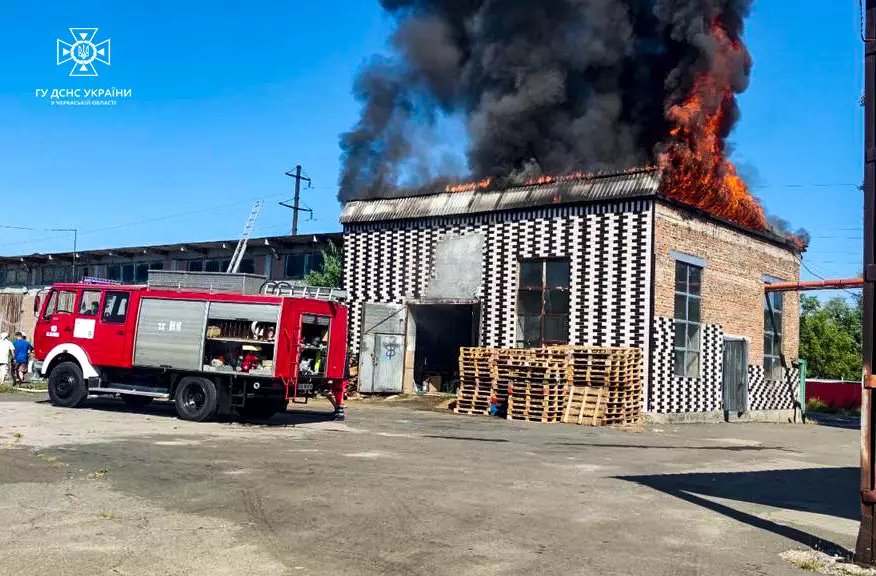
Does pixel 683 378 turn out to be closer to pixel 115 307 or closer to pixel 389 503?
pixel 115 307

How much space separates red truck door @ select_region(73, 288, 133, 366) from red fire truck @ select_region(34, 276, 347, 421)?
21 mm

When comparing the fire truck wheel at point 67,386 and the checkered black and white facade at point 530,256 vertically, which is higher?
the checkered black and white facade at point 530,256

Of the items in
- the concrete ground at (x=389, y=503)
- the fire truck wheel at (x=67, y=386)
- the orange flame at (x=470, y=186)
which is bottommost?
the concrete ground at (x=389, y=503)

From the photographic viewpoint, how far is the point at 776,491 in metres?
10.7

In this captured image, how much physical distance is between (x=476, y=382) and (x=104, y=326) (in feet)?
31.4

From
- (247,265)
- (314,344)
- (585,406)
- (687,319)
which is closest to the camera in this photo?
(314,344)

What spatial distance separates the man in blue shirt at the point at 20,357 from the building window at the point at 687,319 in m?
19.7

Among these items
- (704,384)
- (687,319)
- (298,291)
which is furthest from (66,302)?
(704,384)

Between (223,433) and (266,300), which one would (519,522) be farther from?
(266,300)

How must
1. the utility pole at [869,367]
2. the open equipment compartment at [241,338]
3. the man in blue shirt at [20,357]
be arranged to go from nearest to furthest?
the utility pole at [869,367] < the open equipment compartment at [241,338] < the man in blue shirt at [20,357]

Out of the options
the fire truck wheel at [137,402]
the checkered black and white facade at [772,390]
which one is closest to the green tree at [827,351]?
the checkered black and white facade at [772,390]

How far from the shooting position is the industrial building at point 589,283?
2228cm

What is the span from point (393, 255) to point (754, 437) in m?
12.4

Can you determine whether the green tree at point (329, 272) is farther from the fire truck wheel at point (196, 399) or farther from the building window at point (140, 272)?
the fire truck wheel at point (196, 399)
